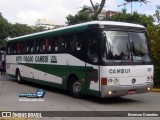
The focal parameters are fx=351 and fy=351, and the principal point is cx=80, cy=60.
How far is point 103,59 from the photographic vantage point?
12125 mm

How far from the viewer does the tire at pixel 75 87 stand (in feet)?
45.6

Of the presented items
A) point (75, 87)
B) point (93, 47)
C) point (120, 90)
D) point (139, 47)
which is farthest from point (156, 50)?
point (120, 90)

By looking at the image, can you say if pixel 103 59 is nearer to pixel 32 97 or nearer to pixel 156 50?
pixel 32 97

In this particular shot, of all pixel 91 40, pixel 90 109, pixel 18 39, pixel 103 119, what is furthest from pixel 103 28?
pixel 18 39

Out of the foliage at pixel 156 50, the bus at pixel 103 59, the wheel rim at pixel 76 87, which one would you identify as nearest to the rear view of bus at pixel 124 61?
→ the bus at pixel 103 59

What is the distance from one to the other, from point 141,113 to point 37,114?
3150mm

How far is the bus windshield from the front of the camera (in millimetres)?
12312

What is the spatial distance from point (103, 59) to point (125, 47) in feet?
3.51

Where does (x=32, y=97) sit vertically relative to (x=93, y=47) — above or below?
below

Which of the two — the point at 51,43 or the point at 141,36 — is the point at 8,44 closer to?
the point at 51,43

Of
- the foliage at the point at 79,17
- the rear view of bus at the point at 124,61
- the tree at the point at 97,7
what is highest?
the foliage at the point at 79,17

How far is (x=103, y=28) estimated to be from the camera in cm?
1244

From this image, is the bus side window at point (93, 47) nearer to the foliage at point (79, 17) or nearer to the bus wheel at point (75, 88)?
the bus wheel at point (75, 88)

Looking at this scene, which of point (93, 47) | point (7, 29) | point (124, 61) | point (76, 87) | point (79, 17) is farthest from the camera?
point (7, 29)
